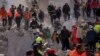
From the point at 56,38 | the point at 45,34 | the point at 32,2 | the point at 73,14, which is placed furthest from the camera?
the point at 32,2

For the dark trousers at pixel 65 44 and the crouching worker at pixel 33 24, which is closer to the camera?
the dark trousers at pixel 65 44

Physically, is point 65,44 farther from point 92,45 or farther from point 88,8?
point 88,8

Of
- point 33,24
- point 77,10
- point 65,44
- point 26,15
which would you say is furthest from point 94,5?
point 65,44

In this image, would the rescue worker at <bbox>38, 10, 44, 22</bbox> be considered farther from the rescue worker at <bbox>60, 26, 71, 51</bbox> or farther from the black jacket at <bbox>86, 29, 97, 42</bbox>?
the black jacket at <bbox>86, 29, 97, 42</bbox>

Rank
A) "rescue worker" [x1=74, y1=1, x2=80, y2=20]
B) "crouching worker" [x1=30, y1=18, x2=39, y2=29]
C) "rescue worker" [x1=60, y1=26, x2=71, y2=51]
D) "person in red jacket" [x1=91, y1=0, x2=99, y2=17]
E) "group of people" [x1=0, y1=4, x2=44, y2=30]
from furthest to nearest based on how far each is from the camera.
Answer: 1. "rescue worker" [x1=74, y1=1, x2=80, y2=20]
2. "person in red jacket" [x1=91, y1=0, x2=99, y2=17]
3. "group of people" [x1=0, y1=4, x2=44, y2=30]
4. "crouching worker" [x1=30, y1=18, x2=39, y2=29]
5. "rescue worker" [x1=60, y1=26, x2=71, y2=51]

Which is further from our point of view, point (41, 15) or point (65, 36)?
point (41, 15)

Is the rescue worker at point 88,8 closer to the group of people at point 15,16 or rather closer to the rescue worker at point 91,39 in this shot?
the group of people at point 15,16

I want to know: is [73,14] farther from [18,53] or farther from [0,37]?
[18,53]

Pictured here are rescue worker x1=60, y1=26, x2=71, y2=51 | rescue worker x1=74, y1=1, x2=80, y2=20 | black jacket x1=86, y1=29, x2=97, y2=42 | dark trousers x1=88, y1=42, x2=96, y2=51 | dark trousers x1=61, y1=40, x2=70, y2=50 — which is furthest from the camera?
rescue worker x1=74, y1=1, x2=80, y2=20

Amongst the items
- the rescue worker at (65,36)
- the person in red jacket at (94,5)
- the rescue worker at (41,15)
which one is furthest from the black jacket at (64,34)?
the rescue worker at (41,15)

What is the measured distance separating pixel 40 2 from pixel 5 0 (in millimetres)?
3105

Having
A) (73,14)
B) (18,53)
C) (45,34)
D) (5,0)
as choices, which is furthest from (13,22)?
(18,53)

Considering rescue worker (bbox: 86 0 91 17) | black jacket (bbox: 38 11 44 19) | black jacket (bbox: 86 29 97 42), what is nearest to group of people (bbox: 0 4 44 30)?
black jacket (bbox: 38 11 44 19)

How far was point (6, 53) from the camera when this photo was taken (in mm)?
20141
